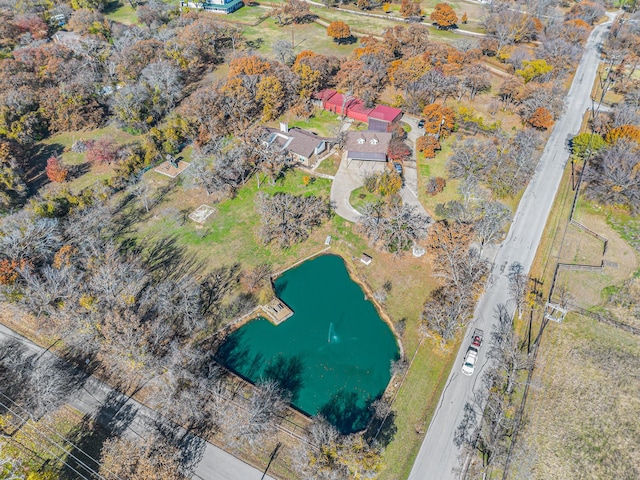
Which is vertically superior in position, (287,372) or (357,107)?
(357,107)

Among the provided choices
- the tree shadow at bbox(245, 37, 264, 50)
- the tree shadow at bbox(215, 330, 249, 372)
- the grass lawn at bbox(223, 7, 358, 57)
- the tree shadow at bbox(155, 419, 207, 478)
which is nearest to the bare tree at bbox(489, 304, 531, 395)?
the tree shadow at bbox(215, 330, 249, 372)

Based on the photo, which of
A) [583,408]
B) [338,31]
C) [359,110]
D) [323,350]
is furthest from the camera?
[338,31]

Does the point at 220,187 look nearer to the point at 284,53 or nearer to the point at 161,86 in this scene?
the point at 161,86

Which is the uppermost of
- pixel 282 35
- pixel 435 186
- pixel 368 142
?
pixel 282 35

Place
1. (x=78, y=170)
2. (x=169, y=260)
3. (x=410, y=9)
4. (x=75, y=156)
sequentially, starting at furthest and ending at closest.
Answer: (x=410, y=9) → (x=75, y=156) → (x=78, y=170) → (x=169, y=260)

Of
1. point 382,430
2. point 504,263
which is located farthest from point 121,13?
point 382,430

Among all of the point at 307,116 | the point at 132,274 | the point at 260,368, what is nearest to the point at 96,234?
the point at 132,274

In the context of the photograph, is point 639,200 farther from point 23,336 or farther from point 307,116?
point 23,336

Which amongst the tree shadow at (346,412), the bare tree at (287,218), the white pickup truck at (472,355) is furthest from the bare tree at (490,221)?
the tree shadow at (346,412)
